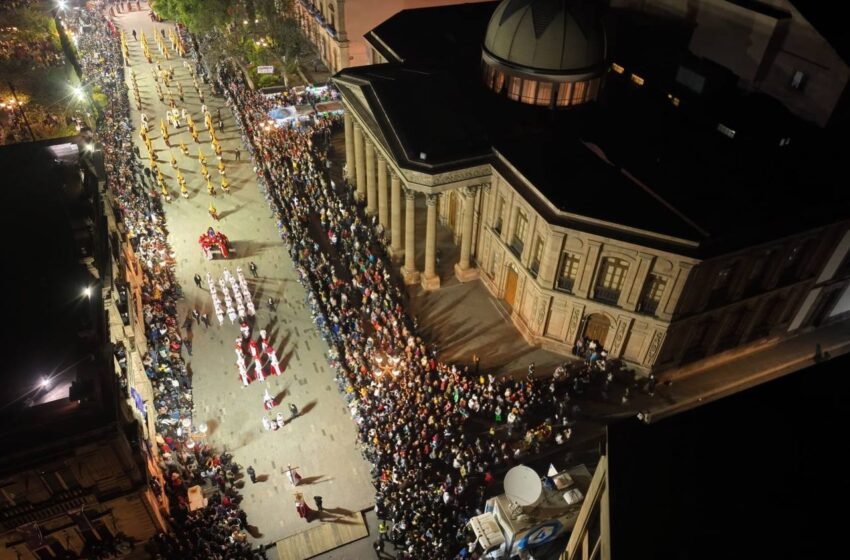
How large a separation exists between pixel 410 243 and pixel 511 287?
7.17 meters

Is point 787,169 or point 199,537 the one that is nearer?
point 199,537

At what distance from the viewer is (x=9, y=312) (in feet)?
80.9

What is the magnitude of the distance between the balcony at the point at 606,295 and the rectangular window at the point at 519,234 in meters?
5.13

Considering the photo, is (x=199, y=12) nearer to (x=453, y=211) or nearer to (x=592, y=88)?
(x=453, y=211)

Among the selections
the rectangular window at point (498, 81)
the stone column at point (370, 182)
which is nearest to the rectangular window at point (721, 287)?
the rectangular window at point (498, 81)

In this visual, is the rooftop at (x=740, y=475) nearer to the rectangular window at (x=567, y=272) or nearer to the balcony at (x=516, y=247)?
the rectangular window at (x=567, y=272)

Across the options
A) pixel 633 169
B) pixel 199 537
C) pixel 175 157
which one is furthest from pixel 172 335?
pixel 633 169

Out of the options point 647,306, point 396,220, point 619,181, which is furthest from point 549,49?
point 647,306

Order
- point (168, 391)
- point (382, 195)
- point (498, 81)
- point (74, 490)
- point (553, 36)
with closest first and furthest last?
point (74, 490)
point (168, 391)
point (553, 36)
point (498, 81)
point (382, 195)

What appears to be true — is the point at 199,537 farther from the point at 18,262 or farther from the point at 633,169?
the point at 633,169

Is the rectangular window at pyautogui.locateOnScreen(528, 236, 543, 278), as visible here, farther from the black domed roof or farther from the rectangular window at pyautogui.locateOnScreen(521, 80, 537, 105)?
the black domed roof

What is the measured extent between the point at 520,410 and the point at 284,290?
61.0ft

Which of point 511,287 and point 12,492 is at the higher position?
point 12,492

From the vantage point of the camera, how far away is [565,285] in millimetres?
33281
